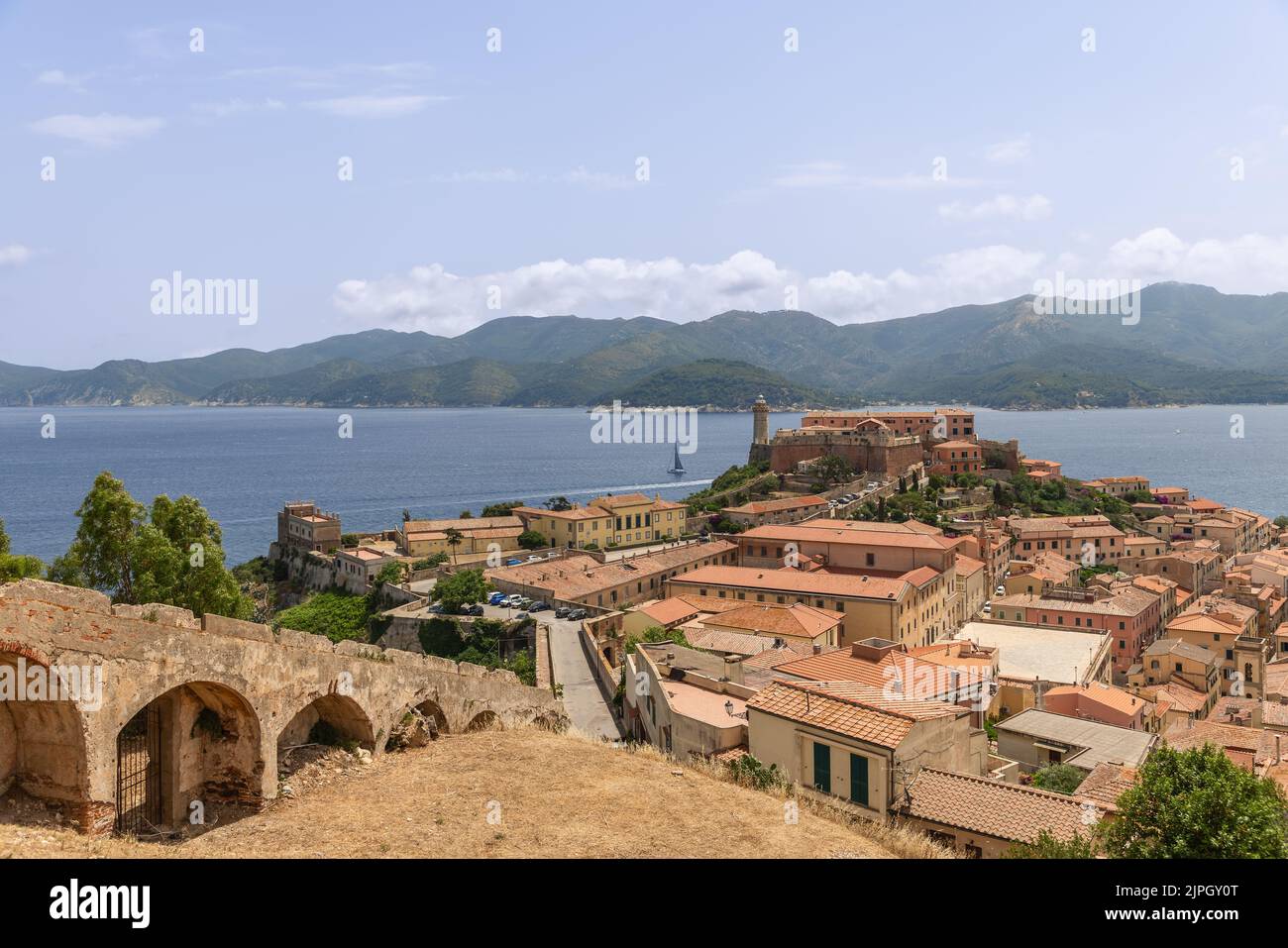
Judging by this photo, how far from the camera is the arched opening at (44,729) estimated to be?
406 inches

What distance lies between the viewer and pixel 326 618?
52.3 m

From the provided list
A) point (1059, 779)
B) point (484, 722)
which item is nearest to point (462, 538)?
point (484, 722)

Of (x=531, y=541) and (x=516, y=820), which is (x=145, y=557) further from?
(x=531, y=541)

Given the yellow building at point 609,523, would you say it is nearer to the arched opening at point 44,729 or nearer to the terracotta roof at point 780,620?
the terracotta roof at point 780,620

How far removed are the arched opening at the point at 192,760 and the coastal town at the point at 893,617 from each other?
840 cm

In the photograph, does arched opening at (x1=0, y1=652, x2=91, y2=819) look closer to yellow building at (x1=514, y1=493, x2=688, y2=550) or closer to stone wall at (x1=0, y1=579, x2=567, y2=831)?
stone wall at (x1=0, y1=579, x2=567, y2=831)

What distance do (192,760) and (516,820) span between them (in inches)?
193

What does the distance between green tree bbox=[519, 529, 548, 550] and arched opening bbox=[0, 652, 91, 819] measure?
54053 mm

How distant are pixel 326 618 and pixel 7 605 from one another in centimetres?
4421

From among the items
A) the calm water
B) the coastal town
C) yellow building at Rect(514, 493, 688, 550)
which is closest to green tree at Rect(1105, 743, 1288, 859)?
the coastal town

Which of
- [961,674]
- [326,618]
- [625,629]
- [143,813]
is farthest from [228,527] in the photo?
[143,813]

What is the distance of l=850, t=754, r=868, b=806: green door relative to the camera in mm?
15703

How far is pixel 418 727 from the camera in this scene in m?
17.5

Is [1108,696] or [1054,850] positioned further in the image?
[1108,696]
